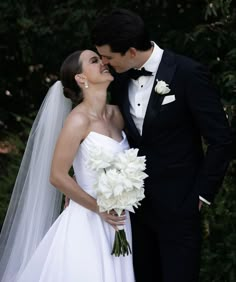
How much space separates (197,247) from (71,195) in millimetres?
706

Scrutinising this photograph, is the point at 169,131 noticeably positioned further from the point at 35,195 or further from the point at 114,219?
the point at 35,195

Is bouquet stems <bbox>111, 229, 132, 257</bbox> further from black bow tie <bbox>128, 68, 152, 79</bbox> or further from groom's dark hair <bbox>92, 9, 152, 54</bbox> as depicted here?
groom's dark hair <bbox>92, 9, 152, 54</bbox>

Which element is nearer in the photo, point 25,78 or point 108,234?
point 108,234

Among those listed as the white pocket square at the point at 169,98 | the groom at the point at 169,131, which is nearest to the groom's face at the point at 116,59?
the groom at the point at 169,131

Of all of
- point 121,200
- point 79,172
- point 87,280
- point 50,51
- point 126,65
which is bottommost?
point 87,280

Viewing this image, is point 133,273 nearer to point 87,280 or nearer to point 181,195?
point 87,280

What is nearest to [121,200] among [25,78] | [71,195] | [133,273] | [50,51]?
[71,195]

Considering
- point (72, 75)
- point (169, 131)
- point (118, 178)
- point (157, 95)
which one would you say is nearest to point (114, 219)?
point (118, 178)

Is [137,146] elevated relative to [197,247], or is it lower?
Answer: elevated

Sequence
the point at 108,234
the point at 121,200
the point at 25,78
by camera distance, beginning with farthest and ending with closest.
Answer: the point at 25,78 < the point at 108,234 < the point at 121,200

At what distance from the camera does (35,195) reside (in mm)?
4309

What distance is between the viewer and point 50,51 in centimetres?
617

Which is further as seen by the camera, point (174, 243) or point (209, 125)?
point (174, 243)

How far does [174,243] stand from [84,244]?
0.47m
